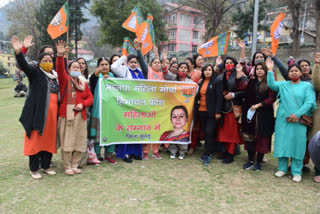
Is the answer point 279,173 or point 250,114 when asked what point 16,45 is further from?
point 279,173

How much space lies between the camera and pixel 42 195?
132 inches

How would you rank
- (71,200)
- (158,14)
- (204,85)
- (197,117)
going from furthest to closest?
1. (158,14)
2. (197,117)
3. (204,85)
4. (71,200)

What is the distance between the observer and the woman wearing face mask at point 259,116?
4426 mm

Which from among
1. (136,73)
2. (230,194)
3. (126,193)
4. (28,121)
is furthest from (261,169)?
(28,121)

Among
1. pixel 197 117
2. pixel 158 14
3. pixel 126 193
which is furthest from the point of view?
pixel 158 14

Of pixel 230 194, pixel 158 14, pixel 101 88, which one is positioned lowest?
pixel 230 194

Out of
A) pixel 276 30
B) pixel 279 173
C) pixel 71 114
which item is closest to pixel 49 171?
pixel 71 114

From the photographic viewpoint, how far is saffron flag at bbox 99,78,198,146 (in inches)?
182

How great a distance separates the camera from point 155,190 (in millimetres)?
3660

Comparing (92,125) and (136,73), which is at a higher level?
(136,73)

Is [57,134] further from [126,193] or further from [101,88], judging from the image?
[126,193]

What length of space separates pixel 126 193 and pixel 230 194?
4.80ft

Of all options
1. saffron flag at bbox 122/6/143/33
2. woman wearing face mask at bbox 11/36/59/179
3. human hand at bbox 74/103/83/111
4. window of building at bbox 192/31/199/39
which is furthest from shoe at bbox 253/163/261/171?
window of building at bbox 192/31/199/39

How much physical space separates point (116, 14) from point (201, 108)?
2680 centimetres
